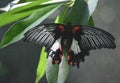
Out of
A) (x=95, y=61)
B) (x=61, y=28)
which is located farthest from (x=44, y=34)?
(x=95, y=61)

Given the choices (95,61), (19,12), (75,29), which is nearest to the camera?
(75,29)

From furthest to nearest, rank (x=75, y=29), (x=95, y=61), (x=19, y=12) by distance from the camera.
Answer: (x=95, y=61) → (x=19, y=12) → (x=75, y=29)

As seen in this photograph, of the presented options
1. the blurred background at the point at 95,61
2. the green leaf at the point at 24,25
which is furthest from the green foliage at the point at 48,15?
the blurred background at the point at 95,61

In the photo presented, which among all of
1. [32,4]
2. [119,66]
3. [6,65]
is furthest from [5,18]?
A: [6,65]

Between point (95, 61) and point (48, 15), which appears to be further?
point (95, 61)

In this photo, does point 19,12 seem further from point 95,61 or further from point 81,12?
point 95,61

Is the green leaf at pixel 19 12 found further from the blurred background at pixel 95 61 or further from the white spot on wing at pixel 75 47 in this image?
the blurred background at pixel 95 61

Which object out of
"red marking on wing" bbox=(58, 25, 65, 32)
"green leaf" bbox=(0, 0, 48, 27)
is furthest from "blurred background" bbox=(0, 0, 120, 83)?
"red marking on wing" bbox=(58, 25, 65, 32)
